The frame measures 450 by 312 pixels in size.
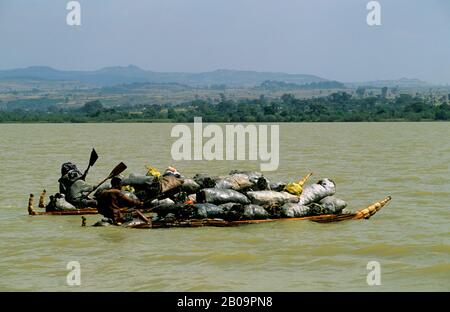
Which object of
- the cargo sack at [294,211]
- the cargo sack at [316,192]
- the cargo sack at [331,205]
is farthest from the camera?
the cargo sack at [316,192]

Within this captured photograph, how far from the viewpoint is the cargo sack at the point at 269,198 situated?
14148mm

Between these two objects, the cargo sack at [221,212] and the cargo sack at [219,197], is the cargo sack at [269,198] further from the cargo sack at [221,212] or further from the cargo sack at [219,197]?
the cargo sack at [221,212]

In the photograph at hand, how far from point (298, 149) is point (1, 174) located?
665 inches

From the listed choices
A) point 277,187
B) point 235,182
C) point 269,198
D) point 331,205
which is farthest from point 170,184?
point 331,205

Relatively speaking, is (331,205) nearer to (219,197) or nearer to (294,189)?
(294,189)

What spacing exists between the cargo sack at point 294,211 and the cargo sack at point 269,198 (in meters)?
0.17

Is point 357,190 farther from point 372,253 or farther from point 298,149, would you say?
point 298,149

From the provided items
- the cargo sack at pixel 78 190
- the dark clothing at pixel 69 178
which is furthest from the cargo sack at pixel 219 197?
Answer: the dark clothing at pixel 69 178

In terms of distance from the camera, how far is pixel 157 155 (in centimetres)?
3334

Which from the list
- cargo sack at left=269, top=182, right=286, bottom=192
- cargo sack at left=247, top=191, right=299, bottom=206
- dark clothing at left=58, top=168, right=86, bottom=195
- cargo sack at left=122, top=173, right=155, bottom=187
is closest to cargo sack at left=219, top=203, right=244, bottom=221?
cargo sack at left=247, top=191, right=299, bottom=206

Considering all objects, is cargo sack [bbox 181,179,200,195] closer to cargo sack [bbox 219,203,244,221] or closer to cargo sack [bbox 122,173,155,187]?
cargo sack [bbox 122,173,155,187]

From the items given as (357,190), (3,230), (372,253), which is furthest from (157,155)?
(372,253)

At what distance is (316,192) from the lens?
1459 cm

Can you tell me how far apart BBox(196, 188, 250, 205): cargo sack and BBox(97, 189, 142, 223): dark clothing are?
4.30ft
